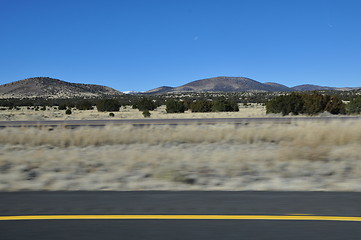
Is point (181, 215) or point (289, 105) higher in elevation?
point (181, 215)

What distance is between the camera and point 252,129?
1953 centimetres

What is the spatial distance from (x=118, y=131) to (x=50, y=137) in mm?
3440

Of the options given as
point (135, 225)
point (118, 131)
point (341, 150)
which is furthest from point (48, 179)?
point (118, 131)

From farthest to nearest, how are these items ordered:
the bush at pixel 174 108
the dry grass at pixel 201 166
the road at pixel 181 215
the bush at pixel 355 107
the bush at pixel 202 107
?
the bush at pixel 202 107, the bush at pixel 174 108, the bush at pixel 355 107, the dry grass at pixel 201 166, the road at pixel 181 215

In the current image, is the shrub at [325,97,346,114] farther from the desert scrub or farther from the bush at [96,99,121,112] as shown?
the bush at [96,99,121,112]

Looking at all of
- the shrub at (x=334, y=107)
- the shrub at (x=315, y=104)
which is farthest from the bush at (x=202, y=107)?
the shrub at (x=334, y=107)

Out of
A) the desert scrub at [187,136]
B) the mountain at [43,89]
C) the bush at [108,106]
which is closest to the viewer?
the desert scrub at [187,136]

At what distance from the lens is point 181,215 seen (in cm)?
509

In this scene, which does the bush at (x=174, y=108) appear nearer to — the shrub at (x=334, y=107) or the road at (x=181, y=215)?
the shrub at (x=334, y=107)

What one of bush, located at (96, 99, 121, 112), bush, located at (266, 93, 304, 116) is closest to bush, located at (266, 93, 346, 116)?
bush, located at (266, 93, 304, 116)

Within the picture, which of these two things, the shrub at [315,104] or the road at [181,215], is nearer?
the road at [181,215]

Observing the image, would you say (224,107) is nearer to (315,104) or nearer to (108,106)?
(315,104)

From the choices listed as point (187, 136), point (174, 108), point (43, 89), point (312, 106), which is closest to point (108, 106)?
point (174, 108)

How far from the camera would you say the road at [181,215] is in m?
4.39
